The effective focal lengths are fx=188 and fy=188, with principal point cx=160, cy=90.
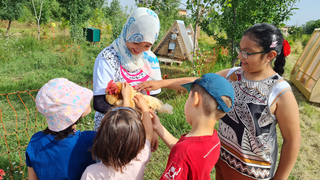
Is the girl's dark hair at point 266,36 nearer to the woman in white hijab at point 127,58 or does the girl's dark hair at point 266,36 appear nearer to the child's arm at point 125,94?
the woman in white hijab at point 127,58

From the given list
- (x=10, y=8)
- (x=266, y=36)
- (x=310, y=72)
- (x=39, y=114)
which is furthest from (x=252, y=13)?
(x=10, y=8)

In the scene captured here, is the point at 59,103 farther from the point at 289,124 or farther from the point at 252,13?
the point at 252,13

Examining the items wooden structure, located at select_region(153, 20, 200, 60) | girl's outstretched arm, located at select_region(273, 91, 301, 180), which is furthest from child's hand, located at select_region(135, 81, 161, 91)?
wooden structure, located at select_region(153, 20, 200, 60)

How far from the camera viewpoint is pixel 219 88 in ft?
4.22

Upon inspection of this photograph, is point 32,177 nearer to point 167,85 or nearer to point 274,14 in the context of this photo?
point 167,85

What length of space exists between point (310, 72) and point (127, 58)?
27.0 ft

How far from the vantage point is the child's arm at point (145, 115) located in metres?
1.59

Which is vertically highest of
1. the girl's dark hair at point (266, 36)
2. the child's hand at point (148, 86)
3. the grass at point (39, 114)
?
the girl's dark hair at point (266, 36)

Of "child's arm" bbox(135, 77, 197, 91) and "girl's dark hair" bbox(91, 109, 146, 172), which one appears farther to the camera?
"child's arm" bbox(135, 77, 197, 91)

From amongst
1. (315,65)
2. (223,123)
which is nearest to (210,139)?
(223,123)

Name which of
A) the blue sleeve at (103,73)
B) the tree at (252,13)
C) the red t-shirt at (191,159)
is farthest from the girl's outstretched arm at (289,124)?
the tree at (252,13)

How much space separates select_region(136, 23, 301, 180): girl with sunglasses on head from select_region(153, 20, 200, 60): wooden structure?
7.28 m

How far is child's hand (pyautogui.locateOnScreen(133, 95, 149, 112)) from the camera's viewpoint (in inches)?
66.9

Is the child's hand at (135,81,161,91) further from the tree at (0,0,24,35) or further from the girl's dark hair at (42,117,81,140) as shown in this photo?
the tree at (0,0,24,35)
